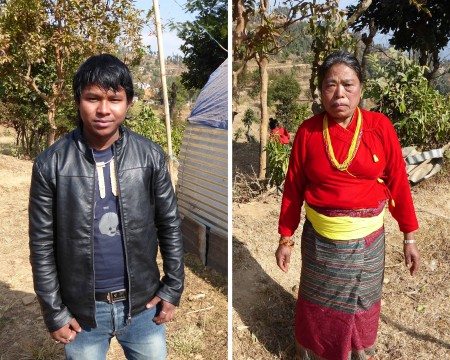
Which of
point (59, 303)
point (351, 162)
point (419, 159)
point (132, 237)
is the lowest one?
point (419, 159)

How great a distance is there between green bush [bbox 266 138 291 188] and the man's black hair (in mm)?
3981

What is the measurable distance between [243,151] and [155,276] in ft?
31.4

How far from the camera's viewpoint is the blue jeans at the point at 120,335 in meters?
1.55

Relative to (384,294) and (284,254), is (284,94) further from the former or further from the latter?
(284,254)

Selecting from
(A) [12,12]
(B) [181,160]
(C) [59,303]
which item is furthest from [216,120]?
(A) [12,12]

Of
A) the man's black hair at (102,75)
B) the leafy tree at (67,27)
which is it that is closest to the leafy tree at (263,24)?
the leafy tree at (67,27)

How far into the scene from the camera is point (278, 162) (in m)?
5.43

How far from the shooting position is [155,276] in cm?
165

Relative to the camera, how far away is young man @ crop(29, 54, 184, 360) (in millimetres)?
1423

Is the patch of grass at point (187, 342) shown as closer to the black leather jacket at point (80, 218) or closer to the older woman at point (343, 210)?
the older woman at point (343, 210)

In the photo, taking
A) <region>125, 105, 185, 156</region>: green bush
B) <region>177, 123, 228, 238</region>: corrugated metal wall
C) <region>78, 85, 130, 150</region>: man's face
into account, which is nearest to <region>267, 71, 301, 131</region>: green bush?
<region>125, 105, 185, 156</region>: green bush

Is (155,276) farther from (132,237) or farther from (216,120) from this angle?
(216,120)

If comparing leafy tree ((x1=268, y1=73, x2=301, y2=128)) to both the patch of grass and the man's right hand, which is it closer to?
the patch of grass

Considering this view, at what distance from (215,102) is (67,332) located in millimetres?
2046
